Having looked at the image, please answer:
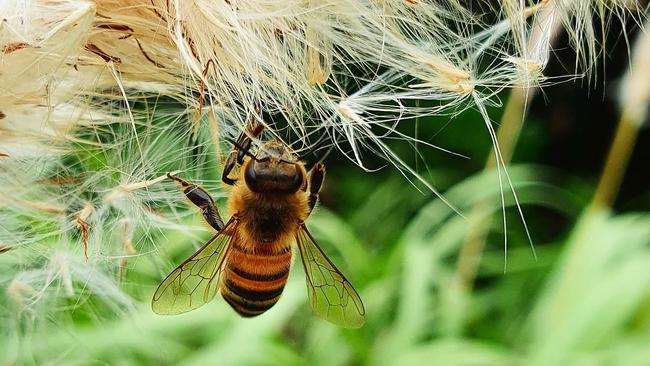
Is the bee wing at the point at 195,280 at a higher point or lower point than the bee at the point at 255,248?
lower

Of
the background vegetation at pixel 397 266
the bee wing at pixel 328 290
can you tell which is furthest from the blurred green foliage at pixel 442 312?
the bee wing at pixel 328 290

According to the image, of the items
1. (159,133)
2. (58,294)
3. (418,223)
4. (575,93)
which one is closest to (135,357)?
(418,223)

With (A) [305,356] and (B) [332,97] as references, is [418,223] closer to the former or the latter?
(A) [305,356]

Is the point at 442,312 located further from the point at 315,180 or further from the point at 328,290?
the point at 315,180

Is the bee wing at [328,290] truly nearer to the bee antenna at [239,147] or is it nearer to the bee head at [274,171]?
the bee head at [274,171]

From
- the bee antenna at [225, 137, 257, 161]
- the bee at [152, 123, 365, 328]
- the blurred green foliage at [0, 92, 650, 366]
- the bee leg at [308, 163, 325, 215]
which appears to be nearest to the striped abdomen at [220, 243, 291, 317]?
the bee at [152, 123, 365, 328]

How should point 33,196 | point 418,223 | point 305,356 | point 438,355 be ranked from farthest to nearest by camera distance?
point 418,223 → point 305,356 → point 438,355 → point 33,196

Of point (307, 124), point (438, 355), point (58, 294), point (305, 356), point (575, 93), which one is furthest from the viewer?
point (575, 93)

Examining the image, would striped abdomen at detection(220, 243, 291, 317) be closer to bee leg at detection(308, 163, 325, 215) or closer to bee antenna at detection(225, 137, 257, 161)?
bee leg at detection(308, 163, 325, 215)
